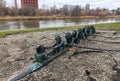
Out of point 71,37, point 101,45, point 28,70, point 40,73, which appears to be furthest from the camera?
point 101,45

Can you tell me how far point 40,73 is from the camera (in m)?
3.84

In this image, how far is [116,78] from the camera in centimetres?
363

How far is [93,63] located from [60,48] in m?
1.01

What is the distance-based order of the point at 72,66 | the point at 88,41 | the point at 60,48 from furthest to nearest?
the point at 88,41 → the point at 60,48 → the point at 72,66

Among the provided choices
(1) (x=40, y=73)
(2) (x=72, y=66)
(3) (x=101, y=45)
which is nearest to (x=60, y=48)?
(2) (x=72, y=66)

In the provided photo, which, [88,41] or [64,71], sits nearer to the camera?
[64,71]

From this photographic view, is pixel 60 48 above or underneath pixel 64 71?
above

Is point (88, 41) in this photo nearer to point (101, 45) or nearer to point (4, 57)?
point (101, 45)

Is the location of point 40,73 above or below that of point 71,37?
below

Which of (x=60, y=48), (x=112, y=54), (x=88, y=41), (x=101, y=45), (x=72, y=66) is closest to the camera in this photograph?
(x=72, y=66)

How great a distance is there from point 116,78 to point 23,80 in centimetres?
190

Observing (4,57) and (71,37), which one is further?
(71,37)

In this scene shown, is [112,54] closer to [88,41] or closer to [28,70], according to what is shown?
[88,41]

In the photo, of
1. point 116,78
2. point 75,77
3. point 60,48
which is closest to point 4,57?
point 60,48
